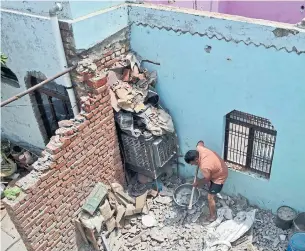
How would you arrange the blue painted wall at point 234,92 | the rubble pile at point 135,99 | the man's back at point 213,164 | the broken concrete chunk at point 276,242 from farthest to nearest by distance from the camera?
the rubble pile at point 135,99 → the broken concrete chunk at point 276,242 → the man's back at point 213,164 → the blue painted wall at point 234,92

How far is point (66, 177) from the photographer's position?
6.36m

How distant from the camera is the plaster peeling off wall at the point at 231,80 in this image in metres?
5.61

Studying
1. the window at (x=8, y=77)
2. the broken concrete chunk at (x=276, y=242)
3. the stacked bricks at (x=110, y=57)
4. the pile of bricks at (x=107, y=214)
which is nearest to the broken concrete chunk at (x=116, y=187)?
the pile of bricks at (x=107, y=214)

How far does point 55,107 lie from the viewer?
7875 millimetres

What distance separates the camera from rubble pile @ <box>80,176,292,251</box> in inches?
268

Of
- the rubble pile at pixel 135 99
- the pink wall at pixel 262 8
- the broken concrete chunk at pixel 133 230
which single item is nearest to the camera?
the rubble pile at pixel 135 99

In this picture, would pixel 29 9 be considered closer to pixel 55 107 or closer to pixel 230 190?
pixel 55 107

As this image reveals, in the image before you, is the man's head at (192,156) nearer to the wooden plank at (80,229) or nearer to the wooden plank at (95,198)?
the wooden plank at (95,198)

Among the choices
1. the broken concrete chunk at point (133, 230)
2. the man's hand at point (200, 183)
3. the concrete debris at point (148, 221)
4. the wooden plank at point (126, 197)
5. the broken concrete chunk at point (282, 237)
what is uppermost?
the man's hand at point (200, 183)

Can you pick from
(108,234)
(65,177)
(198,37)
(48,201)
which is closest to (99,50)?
(198,37)

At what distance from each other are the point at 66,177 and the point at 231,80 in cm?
325

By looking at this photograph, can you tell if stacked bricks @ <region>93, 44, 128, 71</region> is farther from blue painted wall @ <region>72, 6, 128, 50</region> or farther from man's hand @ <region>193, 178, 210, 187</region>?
man's hand @ <region>193, 178, 210, 187</region>

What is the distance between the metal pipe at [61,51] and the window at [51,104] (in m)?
0.39

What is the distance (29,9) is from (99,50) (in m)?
1.39
